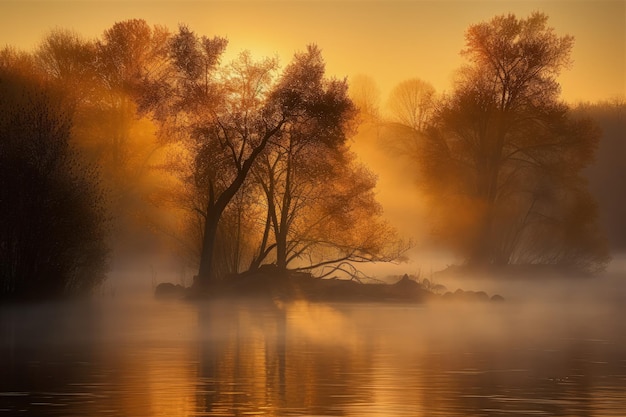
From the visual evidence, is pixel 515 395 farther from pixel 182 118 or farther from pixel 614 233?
pixel 614 233

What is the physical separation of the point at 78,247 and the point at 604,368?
19.7 metres

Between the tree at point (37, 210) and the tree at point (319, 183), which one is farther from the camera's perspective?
the tree at point (319, 183)

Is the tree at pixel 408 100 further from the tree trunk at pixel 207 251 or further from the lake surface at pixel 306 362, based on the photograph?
the lake surface at pixel 306 362

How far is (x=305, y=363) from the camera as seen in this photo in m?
23.2

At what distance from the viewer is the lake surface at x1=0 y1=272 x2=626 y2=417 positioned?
17.2 metres

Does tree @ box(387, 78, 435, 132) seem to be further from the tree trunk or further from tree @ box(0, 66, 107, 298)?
tree @ box(0, 66, 107, 298)

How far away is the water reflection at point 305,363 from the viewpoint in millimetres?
17188

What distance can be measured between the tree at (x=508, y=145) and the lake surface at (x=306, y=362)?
18.7 metres

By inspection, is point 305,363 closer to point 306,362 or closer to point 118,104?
point 306,362

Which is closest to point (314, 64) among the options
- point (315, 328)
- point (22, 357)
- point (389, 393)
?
point (315, 328)

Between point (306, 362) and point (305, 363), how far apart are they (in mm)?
188

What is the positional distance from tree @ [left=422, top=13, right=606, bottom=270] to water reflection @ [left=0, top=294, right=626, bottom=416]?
20.4m

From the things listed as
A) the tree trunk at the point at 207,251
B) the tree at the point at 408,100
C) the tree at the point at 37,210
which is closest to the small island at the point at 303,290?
the tree trunk at the point at 207,251

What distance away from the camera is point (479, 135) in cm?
5997
